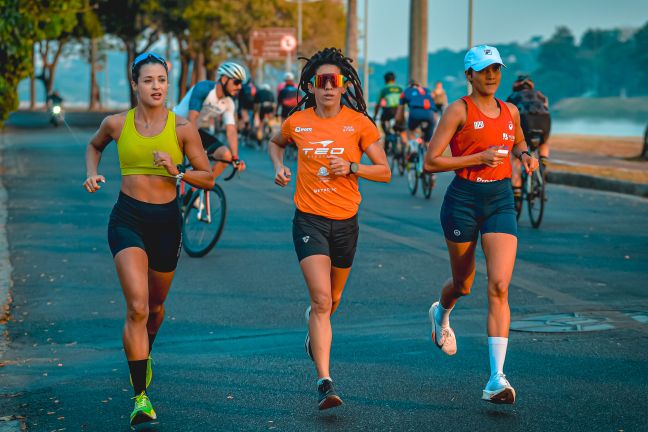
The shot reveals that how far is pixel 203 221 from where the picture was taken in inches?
474

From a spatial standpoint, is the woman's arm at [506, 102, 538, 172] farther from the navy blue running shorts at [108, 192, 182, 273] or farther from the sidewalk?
the sidewalk

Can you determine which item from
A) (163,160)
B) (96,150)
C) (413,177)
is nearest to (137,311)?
(163,160)

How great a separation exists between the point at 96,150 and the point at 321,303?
60.4 inches

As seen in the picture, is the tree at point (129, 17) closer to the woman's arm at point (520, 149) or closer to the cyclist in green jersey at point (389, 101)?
the cyclist in green jersey at point (389, 101)

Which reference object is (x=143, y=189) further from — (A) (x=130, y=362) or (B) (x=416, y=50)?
(B) (x=416, y=50)

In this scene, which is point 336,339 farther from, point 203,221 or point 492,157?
point 203,221

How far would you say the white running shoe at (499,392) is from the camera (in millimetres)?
5926

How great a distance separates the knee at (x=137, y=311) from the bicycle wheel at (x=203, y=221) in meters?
5.96

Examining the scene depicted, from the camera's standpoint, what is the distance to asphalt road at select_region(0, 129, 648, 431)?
19.6ft

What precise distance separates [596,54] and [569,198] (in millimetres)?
183780

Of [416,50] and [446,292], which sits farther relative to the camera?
[416,50]

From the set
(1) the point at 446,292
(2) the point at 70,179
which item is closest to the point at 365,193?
(2) the point at 70,179

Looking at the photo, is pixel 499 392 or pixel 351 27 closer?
pixel 499 392

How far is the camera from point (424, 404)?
6094 mm
